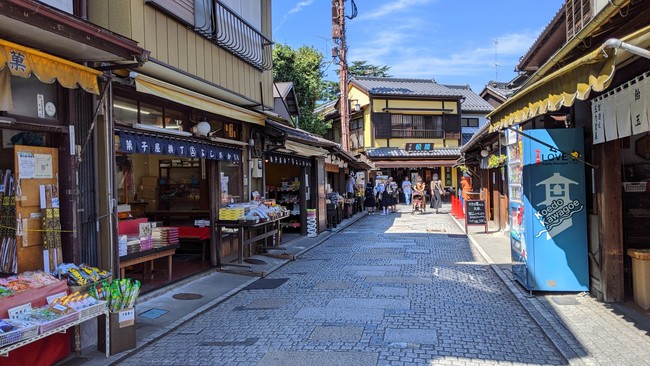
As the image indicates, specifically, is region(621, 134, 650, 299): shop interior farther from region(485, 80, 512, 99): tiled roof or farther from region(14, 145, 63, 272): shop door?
region(485, 80, 512, 99): tiled roof

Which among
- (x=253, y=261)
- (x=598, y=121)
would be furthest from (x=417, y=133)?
(x=598, y=121)

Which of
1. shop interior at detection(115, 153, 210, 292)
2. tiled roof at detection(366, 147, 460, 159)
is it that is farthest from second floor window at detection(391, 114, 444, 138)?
shop interior at detection(115, 153, 210, 292)

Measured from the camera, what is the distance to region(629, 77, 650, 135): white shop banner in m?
4.75

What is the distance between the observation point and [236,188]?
1078 centimetres

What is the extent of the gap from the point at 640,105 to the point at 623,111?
1.43 ft

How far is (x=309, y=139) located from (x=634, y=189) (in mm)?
8372

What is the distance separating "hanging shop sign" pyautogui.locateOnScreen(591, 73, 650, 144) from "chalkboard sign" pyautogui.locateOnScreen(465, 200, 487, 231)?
8927 mm

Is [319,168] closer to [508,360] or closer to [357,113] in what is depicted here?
[508,360]

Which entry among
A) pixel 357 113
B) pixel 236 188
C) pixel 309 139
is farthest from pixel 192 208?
pixel 357 113

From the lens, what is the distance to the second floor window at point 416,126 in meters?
35.0

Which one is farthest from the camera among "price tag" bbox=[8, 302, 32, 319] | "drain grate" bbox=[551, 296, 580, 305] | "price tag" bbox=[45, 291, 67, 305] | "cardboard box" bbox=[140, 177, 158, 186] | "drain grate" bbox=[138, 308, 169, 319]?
"cardboard box" bbox=[140, 177, 158, 186]

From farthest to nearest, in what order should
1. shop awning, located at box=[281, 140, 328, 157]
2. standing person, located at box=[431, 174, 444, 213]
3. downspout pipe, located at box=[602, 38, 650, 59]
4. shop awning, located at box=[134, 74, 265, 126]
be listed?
1. standing person, located at box=[431, 174, 444, 213]
2. shop awning, located at box=[281, 140, 328, 157]
3. shop awning, located at box=[134, 74, 265, 126]
4. downspout pipe, located at box=[602, 38, 650, 59]

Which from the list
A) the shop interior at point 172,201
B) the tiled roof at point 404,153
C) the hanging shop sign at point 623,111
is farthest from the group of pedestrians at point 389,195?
the hanging shop sign at point 623,111

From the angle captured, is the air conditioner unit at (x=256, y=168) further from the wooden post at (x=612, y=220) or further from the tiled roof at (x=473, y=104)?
the tiled roof at (x=473, y=104)
